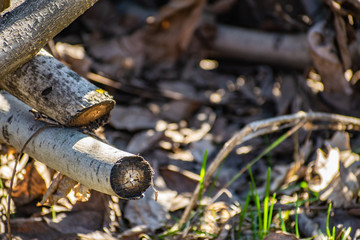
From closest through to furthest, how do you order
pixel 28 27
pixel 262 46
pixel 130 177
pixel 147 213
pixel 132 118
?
pixel 130 177, pixel 28 27, pixel 147 213, pixel 132 118, pixel 262 46

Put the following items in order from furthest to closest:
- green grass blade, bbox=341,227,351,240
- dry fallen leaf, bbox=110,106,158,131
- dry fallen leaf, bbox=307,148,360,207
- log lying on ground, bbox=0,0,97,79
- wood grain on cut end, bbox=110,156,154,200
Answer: dry fallen leaf, bbox=110,106,158,131 → dry fallen leaf, bbox=307,148,360,207 → green grass blade, bbox=341,227,351,240 → log lying on ground, bbox=0,0,97,79 → wood grain on cut end, bbox=110,156,154,200

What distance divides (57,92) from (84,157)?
0.32 m

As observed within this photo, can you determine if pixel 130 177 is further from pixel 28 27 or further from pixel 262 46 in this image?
pixel 262 46

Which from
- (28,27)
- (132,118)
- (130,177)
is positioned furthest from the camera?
(132,118)

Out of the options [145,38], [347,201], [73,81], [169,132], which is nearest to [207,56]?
[145,38]

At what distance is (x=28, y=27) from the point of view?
5.19 ft

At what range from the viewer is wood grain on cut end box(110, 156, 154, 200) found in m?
1.43

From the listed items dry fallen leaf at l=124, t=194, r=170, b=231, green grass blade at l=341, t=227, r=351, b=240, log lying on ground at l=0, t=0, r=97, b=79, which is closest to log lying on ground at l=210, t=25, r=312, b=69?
green grass blade at l=341, t=227, r=351, b=240

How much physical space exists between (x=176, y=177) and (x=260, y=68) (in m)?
1.67

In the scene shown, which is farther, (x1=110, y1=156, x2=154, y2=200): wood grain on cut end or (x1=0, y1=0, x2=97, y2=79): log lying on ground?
(x1=0, y1=0, x2=97, y2=79): log lying on ground

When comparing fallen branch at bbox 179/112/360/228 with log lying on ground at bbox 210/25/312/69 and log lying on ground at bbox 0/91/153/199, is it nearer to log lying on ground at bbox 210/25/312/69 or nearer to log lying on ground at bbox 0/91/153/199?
log lying on ground at bbox 0/91/153/199

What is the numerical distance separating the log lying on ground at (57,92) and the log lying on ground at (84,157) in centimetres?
8

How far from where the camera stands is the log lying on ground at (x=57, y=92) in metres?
1.58

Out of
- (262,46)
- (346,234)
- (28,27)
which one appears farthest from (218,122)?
(28,27)
